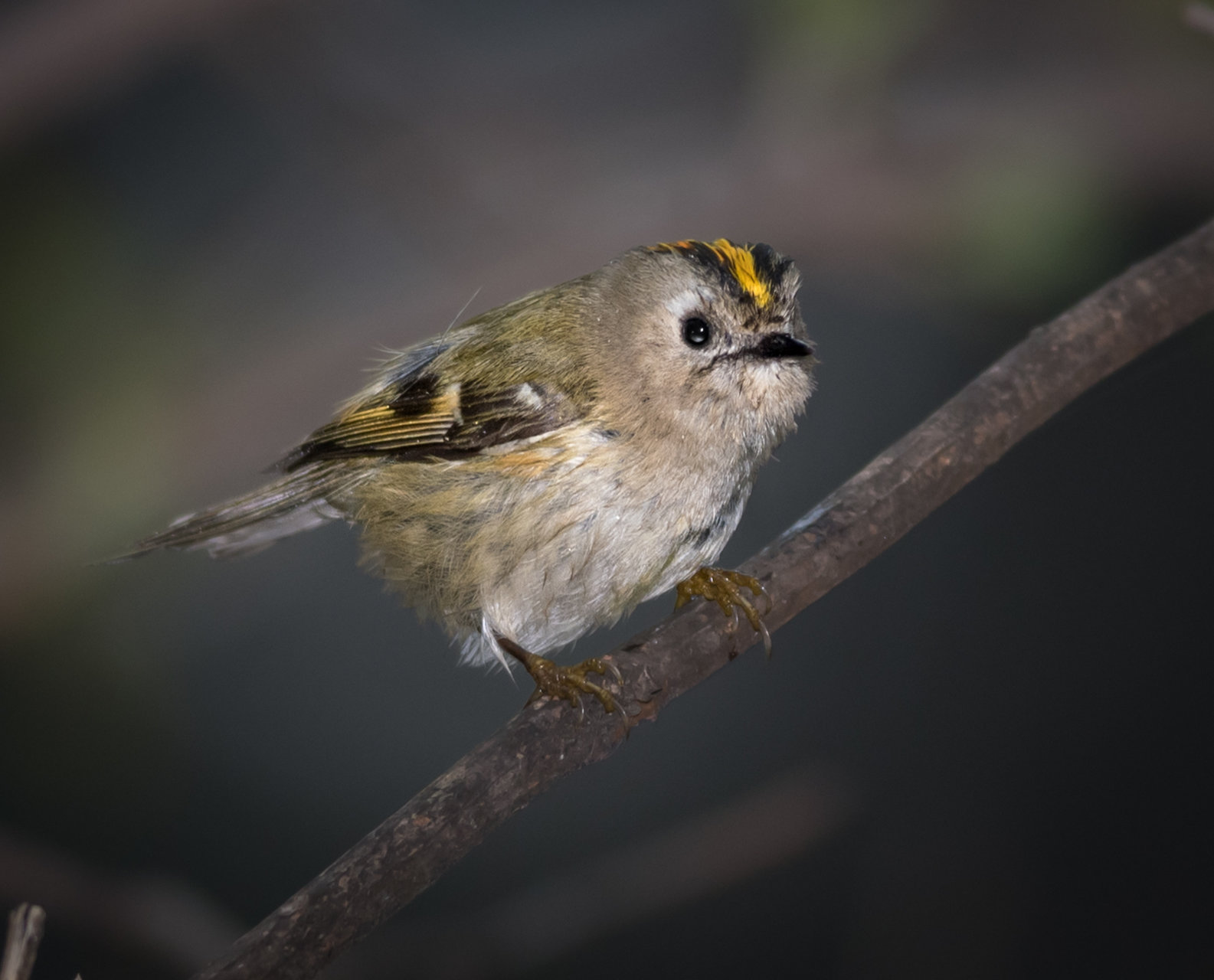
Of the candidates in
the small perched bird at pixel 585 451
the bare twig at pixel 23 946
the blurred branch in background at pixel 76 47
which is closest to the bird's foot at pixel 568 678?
the small perched bird at pixel 585 451

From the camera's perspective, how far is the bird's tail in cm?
113

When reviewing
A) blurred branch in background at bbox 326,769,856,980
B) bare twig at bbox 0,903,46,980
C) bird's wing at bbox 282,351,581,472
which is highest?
bird's wing at bbox 282,351,581,472

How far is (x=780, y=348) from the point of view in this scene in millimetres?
935

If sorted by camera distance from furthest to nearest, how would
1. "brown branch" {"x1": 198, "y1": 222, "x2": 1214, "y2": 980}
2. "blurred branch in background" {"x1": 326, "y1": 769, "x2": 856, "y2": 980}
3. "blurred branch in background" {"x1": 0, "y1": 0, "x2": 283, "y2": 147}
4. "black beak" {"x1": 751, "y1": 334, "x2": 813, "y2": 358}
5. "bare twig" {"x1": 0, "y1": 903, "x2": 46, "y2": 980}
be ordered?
"blurred branch in background" {"x1": 0, "y1": 0, "x2": 283, "y2": 147} → "blurred branch in background" {"x1": 326, "y1": 769, "x2": 856, "y2": 980} → "black beak" {"x1": 751, "y1": 334, "x2": 813, "y2": 358} → "brown branch" {"x1": 198, "y1": 222, "x2": 1214, "y2": 980} → "bare twig" {"x1": 0, "y1": 903, "x2": 46, "y2": 980}

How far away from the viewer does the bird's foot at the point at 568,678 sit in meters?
0.92

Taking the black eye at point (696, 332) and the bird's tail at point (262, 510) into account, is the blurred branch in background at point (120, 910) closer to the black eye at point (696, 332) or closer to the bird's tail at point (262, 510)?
the bird's tail at point (262, 510)

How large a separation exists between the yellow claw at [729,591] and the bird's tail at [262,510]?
1.15 ft

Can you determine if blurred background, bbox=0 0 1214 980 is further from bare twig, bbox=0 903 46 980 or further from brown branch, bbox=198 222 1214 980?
bare twig, bbox=0 903 46 980

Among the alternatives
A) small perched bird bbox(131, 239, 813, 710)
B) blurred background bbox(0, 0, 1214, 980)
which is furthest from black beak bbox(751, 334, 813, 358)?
blurred background bbox(0, 0, 1214, 980)

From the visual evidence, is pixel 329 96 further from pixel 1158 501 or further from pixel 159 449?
pixel 1158 501

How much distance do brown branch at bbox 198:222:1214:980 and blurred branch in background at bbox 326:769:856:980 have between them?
0.25 meters

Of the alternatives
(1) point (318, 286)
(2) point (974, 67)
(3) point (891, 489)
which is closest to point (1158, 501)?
(3) point (891, 489)

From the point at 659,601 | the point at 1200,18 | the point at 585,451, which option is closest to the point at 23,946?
the point at 585,451

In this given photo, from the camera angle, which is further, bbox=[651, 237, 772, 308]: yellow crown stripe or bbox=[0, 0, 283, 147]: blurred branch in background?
bbox=[0, 0, 283, 147]: blurred branch in background
